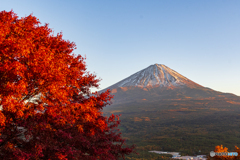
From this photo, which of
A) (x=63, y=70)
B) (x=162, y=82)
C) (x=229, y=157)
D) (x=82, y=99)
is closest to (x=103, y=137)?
(x=82, y=99)

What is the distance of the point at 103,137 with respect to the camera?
419 inches

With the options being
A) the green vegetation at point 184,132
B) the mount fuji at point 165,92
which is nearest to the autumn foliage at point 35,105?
the green vegetation at point 184,132

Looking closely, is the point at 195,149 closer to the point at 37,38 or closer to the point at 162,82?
the point at 37,38

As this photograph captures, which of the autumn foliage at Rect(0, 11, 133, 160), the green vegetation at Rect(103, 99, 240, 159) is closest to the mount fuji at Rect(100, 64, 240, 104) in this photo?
the green vegetation at Rect(103, 99, 240, 159)

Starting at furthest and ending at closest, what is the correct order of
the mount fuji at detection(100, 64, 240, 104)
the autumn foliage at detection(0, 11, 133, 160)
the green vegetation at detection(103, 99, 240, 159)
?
the mount fuji at detection(100, 64, 240, 104) < the green vegetation at detection(103, 99, 240, 159) < the autumn foliage at detection(0, 11, 133, 160)

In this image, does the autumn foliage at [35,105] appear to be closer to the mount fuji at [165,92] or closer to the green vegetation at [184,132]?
the green vegetation at [184,132]

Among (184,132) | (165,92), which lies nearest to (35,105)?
(184,132)

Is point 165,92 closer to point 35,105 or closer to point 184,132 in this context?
point 184,132

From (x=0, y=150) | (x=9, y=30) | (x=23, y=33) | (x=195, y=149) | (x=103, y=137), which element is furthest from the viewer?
(x=195, y=149)

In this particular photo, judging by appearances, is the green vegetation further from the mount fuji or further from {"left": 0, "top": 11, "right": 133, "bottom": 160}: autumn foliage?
the mount fuji

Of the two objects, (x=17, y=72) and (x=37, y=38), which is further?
Answer: (x=37, y=38)

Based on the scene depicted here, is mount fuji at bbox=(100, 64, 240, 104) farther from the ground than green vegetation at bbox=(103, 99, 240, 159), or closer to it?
farther from the ground

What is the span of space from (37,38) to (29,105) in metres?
3.36

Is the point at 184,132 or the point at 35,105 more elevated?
the point at 35,105
